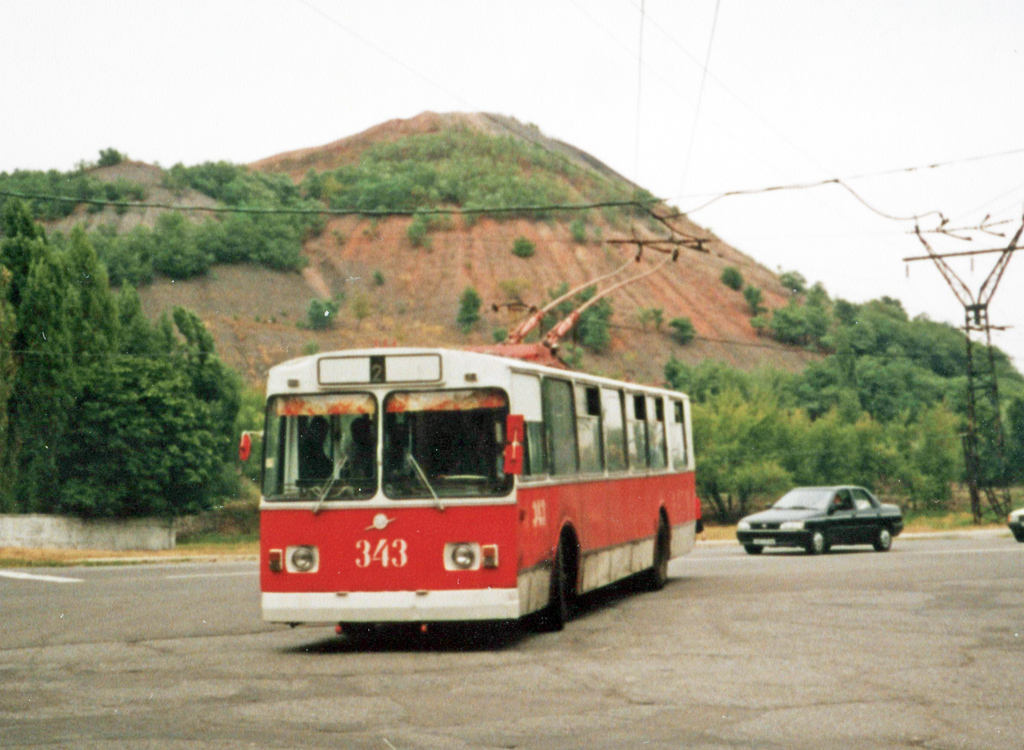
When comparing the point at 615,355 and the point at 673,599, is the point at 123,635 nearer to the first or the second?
the point at 673,599

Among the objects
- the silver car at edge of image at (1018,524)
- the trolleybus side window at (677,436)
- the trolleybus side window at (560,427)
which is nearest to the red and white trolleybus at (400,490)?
the trolleybus side window at (560,427)

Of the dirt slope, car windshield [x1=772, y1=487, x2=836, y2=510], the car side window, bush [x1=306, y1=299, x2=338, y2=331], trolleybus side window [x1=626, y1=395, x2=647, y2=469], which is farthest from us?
bush [x1=306, y1=299, x2=338, y2=331]

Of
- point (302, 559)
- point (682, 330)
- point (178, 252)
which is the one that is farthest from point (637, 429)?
point (178, 252)

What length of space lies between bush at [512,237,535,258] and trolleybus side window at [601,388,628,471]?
14444 centimetres

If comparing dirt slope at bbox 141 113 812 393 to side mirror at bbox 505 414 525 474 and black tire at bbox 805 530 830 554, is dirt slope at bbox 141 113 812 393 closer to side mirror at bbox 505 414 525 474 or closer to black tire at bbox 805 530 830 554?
black tire at bbox 805 530 830 554

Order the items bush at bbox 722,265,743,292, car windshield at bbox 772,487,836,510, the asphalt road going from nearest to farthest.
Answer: the asphalt road < car windshield at bbox 772,487,836,510 < bush at bbox 722,265,743,292

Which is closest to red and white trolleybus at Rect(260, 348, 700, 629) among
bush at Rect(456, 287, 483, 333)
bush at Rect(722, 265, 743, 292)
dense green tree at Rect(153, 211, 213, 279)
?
bush at Rect(456, 287, 483, 333)

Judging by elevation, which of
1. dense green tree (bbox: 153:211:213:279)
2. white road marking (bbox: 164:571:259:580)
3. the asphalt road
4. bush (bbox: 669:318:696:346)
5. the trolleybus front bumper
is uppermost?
dense green tree (bbox: 153:211:213:279)

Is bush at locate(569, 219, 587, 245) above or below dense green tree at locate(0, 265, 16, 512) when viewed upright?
above

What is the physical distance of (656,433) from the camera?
60.9 ft

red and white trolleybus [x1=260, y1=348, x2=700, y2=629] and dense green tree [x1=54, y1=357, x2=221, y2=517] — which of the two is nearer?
red and white trolleybus [x1=260, y1=348, x2=700, y2=629]

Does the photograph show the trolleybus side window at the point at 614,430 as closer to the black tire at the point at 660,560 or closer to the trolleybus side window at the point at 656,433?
the trolleybus side window at the point at 656,433

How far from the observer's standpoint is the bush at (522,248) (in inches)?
6314

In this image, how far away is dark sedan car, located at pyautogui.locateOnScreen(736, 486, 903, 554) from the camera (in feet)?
94.6
